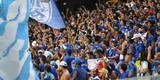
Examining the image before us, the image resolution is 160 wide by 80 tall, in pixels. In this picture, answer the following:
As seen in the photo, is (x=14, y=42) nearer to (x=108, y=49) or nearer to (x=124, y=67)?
(x=124, y=67)

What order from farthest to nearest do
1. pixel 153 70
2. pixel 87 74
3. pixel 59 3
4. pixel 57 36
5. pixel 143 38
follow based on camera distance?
1. pixel 59 3
2. pixel 57 36
3. pixel 143 38
4. pixel 153 70
5. pixel 87 74

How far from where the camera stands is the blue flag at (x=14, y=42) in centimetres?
346

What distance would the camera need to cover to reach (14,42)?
3527mm

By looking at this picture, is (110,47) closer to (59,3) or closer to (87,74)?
(87,74)

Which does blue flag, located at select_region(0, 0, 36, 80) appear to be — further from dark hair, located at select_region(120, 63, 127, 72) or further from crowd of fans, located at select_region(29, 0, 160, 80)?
dark hair, located at select_region(120, 63, 127, 72)

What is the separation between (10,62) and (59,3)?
24.1 metres

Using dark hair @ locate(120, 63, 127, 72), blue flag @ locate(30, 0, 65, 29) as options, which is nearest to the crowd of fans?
dark hair @ locate(120, 63, 127, 72)

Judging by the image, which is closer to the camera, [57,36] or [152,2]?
[57,36]

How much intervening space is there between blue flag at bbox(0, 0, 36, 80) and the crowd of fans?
4823 millimetres

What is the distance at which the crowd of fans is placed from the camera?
10.2 m

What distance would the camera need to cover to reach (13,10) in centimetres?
351

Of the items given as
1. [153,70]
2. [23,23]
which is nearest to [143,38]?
[153,70]

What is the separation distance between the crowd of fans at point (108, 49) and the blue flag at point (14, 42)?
15.8 feet

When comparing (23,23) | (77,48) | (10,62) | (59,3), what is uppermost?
(23,23)
